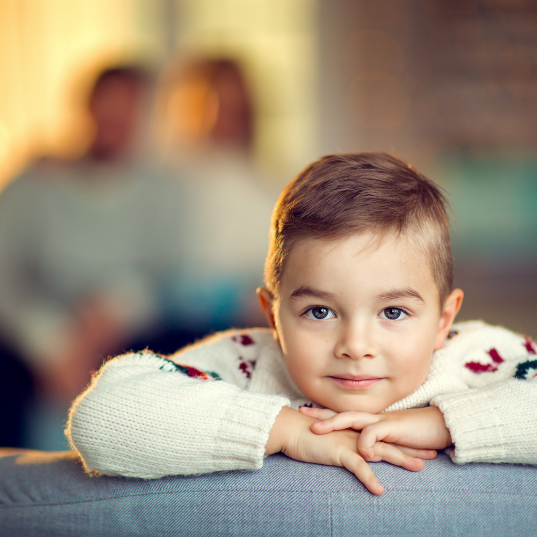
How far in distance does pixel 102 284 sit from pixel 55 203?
38cm

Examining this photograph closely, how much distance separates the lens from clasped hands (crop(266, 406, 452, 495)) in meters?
0.69

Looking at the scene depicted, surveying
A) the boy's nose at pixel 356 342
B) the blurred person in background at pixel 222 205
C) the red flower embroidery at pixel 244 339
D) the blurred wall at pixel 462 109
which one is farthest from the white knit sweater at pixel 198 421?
the blurred wall at pixel 462 109

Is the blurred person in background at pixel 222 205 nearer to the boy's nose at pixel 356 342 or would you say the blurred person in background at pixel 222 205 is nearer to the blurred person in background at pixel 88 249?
the blurred person in background at pixel 88 249

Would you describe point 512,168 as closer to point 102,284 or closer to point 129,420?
point 102,284

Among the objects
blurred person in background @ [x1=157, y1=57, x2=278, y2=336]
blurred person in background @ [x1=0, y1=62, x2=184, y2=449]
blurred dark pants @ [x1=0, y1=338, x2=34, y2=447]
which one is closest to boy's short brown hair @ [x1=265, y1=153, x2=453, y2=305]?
blurred person in background @ [x1=157, y1=57, x2=278, y2=336]

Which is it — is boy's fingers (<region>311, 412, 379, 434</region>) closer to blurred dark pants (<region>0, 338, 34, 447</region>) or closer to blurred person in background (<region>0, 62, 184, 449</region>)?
blurred person in background (<region>0, 62, 184, 449</region>)

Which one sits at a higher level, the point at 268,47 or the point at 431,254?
the point at 268,47

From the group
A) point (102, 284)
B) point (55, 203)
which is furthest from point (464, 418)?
point (55, 203)

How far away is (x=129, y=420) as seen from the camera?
703 mm

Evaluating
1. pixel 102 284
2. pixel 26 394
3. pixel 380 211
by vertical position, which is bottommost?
pixel 26 394

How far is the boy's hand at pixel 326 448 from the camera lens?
0.68 metres

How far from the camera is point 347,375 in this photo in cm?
76

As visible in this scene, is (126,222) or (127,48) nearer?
(126,222)

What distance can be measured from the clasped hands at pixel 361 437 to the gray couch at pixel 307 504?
14mm
